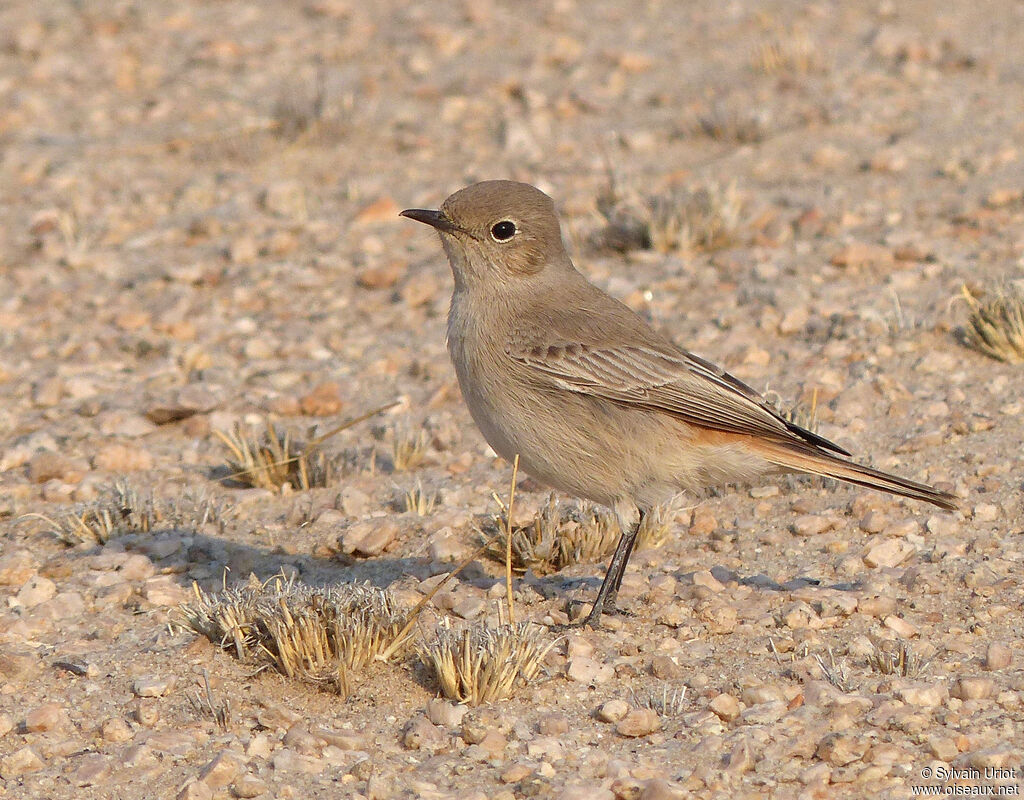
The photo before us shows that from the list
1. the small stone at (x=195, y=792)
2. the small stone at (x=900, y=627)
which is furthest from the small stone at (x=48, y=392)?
the small stone at (x=900, y=627)

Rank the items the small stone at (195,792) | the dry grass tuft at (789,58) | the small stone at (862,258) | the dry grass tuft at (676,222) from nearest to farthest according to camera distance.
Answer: the small stone at (195,792) < the small stone at (862,258) < the dry grass tuft at (676,222) < the dry grass tuft at (789,58)

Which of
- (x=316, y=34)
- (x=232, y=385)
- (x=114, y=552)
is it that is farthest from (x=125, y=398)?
(x=316, y=34)

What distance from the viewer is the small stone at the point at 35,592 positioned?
20.6 ft

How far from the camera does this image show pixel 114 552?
267 inches

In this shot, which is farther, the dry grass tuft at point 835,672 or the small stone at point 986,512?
the small stone at point 986,512

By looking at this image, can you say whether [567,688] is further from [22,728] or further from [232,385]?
[232,385]

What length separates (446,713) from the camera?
17.3 ft

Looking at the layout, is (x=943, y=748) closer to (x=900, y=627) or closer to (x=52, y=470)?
(x=900, y=627)

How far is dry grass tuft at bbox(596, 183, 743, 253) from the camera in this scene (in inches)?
399

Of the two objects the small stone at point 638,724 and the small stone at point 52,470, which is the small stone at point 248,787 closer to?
the small stone at point 638,724

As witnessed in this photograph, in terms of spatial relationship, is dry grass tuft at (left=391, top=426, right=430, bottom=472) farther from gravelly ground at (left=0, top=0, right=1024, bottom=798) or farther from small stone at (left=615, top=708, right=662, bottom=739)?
small stone at (left=615, top=708, right=662, bottom=739)

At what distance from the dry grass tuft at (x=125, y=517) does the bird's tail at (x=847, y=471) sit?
3.04 metres

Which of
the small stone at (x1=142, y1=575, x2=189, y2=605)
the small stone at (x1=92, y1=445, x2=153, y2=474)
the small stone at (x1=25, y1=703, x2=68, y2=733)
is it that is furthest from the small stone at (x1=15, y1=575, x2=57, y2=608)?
the small stone at (x1=92, y1=445, x2=153, y2=474)

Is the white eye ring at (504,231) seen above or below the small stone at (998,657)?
above
